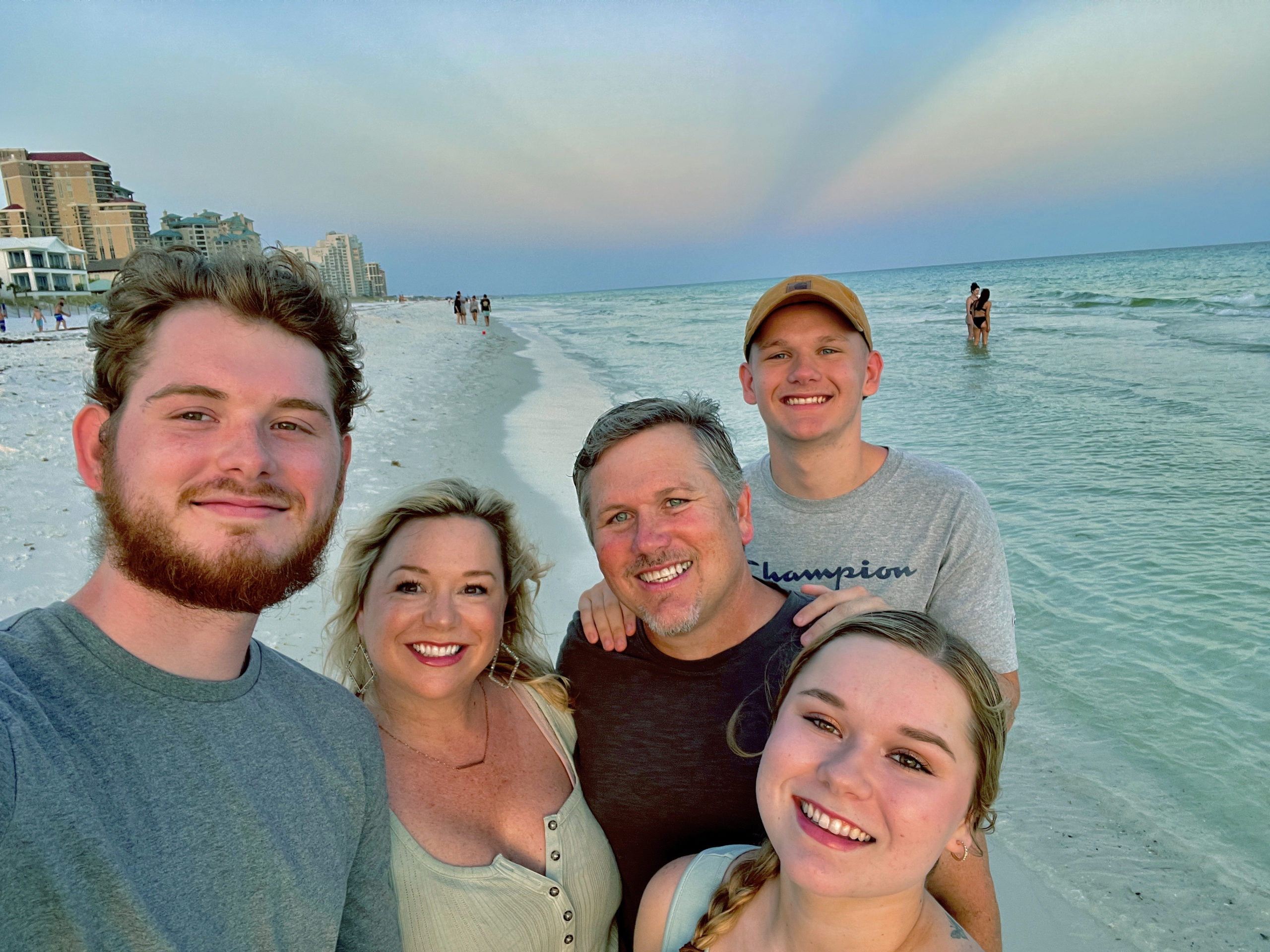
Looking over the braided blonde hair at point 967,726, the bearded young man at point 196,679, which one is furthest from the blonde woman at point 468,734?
the braided blonde hair at point 967,726

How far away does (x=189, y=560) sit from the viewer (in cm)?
159

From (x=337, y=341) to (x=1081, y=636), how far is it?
230 inches

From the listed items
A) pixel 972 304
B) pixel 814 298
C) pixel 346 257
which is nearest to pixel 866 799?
pixel 814 298

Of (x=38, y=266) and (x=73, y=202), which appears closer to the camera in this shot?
(x=38, y=266)

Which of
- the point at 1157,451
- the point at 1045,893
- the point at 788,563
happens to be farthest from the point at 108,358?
the point at 1157,451

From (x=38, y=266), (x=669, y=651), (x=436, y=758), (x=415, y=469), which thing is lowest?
(x=415, y=469)

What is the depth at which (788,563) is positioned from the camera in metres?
3.18

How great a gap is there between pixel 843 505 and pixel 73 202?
387 feet

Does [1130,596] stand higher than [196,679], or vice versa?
[196,679]

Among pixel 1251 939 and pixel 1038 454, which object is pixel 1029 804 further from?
pixel 1038 454

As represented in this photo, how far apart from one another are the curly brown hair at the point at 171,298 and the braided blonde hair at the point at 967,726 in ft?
5.68

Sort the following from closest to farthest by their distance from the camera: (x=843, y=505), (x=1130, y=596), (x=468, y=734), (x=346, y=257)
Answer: (x=468, y=734) < (x=843, y=505) < (x=1130, y=596) < (x=346, y=257)

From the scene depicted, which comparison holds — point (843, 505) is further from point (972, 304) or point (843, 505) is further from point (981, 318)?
point (972, 304)

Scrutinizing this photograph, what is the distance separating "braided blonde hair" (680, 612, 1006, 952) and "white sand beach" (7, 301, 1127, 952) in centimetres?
201
